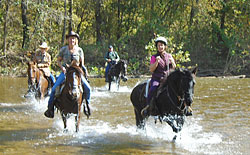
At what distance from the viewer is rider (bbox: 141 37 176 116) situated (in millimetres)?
8523

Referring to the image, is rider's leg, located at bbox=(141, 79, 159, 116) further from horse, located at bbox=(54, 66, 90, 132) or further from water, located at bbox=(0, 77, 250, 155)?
horse, located at bbox=(54, 66, 90, 132)

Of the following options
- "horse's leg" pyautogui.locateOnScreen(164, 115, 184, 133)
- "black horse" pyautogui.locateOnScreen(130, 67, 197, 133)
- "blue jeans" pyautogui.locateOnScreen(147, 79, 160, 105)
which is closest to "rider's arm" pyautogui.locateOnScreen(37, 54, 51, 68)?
"blue jeans" pyautogui.locateOnScreen(147, 79, 160, 105)

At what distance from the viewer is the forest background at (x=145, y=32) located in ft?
108

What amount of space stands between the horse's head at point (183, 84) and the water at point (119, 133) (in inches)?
44.8

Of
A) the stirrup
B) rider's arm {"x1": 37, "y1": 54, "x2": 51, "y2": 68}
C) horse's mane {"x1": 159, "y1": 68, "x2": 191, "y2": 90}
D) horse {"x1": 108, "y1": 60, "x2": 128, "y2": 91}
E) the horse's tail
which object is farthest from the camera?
horse {"x1": 108, "y1": 60, "x2": 128, "y2": 91}

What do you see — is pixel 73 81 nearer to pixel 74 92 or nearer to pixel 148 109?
pixel 74 92

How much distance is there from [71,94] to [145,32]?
28751 millimetres

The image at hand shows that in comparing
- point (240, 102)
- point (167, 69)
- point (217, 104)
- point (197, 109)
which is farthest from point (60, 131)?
point (240, 102)

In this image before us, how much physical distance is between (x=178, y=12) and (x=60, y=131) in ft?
102

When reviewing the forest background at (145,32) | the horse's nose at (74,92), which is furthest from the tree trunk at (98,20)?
the horse's nose at (74,92)

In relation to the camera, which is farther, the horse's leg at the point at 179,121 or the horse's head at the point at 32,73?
the horse's head at the point at 32,73

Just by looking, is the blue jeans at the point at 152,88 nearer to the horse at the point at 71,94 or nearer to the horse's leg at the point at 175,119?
the horse's leg at the point at 175,119

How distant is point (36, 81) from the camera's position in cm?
1386

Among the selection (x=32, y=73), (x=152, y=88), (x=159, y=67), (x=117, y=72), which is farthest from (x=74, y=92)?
(x=117, y=72)
